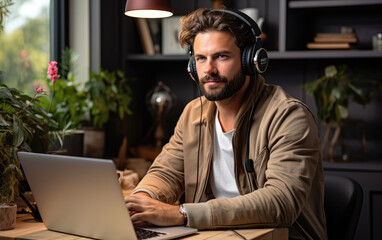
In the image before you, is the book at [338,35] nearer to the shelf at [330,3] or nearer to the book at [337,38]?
the book at [337,38]

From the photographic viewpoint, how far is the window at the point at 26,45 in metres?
2.89

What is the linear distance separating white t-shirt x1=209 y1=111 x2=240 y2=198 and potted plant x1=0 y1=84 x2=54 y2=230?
65cm

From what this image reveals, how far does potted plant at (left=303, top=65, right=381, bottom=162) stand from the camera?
3107mm

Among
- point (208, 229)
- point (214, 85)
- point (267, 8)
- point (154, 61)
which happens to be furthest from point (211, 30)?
point (154, 61)

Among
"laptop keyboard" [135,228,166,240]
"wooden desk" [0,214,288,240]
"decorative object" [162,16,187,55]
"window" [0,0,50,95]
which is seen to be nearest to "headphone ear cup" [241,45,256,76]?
"wooden desk" [0,214,288,240]

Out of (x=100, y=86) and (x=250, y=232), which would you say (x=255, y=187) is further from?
(x=100, y=86)

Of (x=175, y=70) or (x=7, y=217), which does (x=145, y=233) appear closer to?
(x=7, y=217)

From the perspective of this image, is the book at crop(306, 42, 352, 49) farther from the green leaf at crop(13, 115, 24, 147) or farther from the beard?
the green leaf at crop(13, 115, 24, 147)

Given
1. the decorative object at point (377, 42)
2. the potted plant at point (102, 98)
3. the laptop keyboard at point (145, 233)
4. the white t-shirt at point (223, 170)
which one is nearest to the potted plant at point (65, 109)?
the potted plant at point (102, 98)

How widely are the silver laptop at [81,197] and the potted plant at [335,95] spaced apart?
6.04 feet

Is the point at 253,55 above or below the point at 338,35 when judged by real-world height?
below

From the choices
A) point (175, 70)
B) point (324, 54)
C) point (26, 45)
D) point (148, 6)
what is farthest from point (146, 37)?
point (148, 6)

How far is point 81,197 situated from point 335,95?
2003 millimetres

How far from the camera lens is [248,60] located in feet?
6.14
